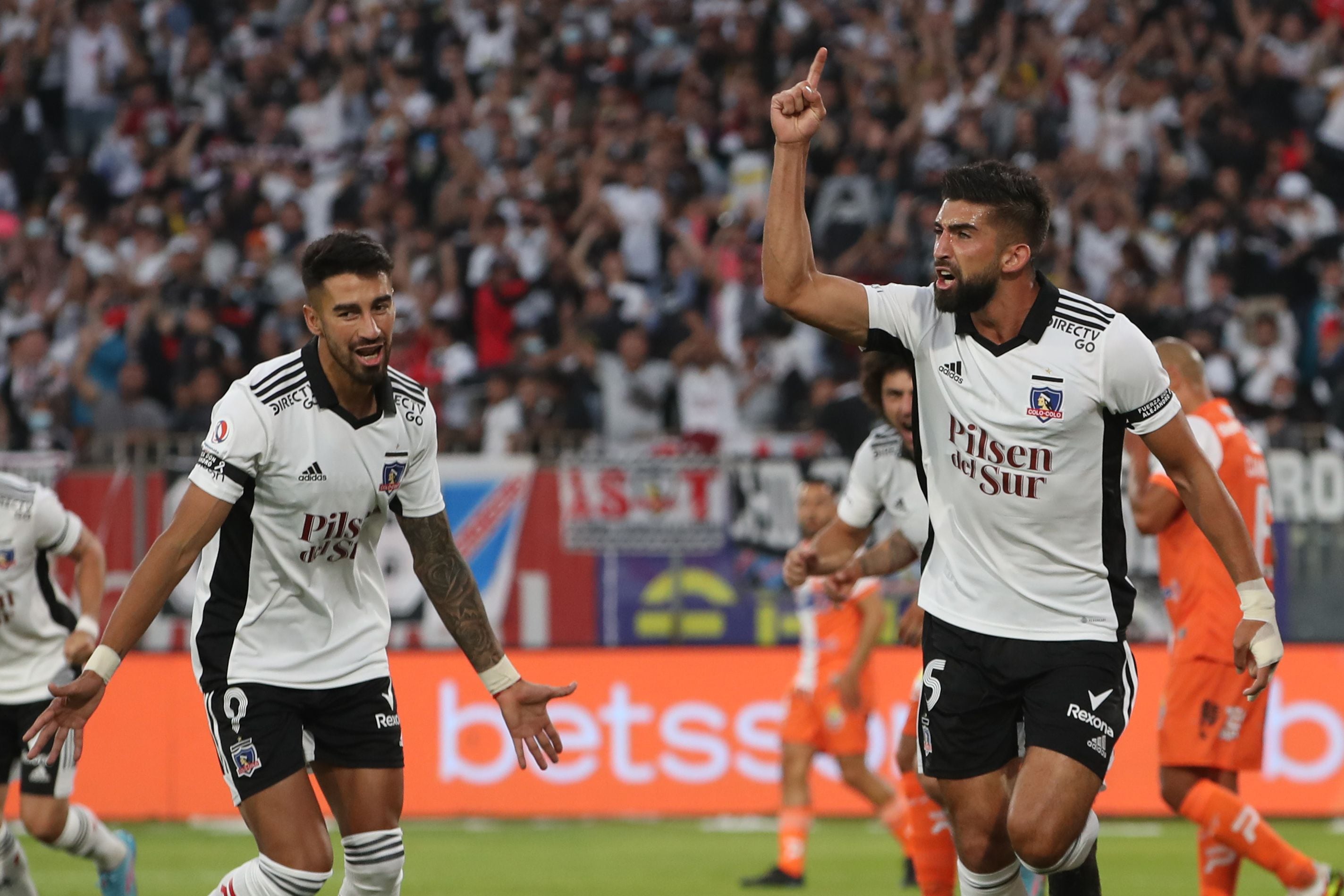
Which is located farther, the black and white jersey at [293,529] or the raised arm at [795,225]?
the black and white jersey at [293,529]

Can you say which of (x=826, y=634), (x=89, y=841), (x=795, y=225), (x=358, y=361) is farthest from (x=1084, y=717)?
(x=826, y=634)

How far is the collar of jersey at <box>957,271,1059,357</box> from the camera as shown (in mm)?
5898

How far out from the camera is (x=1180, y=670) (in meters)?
8.14

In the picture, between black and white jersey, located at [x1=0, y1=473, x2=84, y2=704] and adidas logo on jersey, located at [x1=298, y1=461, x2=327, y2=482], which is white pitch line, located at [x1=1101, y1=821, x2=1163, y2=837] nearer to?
black and white jersey, located at [x1=0, y1=473, x2=84, y2=704]

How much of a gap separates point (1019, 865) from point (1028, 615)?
2.98 feet

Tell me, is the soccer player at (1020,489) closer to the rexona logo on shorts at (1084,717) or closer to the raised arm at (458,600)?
the rexona logo on shorts at (1084,717)

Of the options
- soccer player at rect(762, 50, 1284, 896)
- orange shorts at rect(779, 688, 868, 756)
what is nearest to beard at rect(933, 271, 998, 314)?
soccer player at rect(762, 50, 1284, 896)

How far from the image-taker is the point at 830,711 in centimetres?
1058

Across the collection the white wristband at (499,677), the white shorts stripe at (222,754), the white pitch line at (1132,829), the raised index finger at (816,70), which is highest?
the raised index finger at (816,70)

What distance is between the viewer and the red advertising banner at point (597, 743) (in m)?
12.9

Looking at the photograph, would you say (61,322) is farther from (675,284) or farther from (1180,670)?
(1180,670)

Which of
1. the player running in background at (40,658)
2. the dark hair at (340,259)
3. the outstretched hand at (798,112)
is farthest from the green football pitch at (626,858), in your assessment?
the outstretched hand at (798,112)

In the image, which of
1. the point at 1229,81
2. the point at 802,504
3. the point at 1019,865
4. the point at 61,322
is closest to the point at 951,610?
the point at 1019,865

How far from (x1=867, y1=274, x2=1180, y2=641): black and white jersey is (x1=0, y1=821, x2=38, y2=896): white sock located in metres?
4.36
